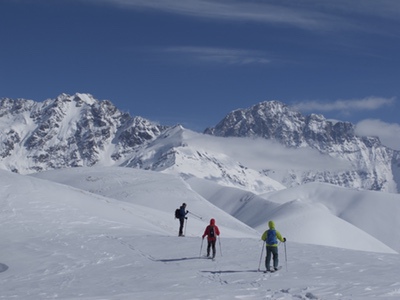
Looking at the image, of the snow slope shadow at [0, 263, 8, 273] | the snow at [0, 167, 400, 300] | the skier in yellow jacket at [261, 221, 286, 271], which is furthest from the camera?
the snow slope shadow at [0, 263, 8, 273]

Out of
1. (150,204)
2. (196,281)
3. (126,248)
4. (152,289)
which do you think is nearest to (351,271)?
(196,281)

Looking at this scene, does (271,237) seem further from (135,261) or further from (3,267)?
(3,267)

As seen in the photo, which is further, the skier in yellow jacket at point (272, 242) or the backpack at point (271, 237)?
the backpack at point (271, 237)

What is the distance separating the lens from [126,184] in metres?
94.8

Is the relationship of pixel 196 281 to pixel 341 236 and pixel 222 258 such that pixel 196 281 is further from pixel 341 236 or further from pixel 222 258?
pixel 341 236

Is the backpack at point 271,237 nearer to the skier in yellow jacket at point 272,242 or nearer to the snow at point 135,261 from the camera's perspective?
the skier in yellow jacket at point 272,242

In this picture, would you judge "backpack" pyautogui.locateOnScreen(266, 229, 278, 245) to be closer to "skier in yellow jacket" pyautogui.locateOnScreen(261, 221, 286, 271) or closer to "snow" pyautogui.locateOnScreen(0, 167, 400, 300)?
"skier in yellow jacket" pyautogui.locateOnScreen(261, 221, 286, 271)

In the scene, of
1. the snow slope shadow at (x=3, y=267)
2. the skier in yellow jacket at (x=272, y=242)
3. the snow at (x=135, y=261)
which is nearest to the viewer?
the snow at (x=135, y=261)

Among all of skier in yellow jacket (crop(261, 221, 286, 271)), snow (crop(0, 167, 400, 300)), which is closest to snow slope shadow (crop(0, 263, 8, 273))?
snow (crop(0, 167, 400, 300))

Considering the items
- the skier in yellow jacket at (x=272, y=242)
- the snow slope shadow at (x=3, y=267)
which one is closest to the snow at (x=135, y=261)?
the snow slope shadow at (x=3, y=267)

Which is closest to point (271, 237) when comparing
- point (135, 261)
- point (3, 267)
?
point (135, 261)

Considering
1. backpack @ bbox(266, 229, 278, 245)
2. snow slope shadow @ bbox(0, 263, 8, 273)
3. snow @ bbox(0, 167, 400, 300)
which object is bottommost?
snow slope shadow @ bbox(0, 263, 8, 273)

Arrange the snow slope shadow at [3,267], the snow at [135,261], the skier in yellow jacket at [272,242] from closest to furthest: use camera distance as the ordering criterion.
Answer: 1. the snow at [135,261]
2. the skier in yellow jacket at [272,242]
3. the snow slope shadow at [3,267]

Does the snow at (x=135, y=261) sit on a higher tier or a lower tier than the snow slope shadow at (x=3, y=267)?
higher
